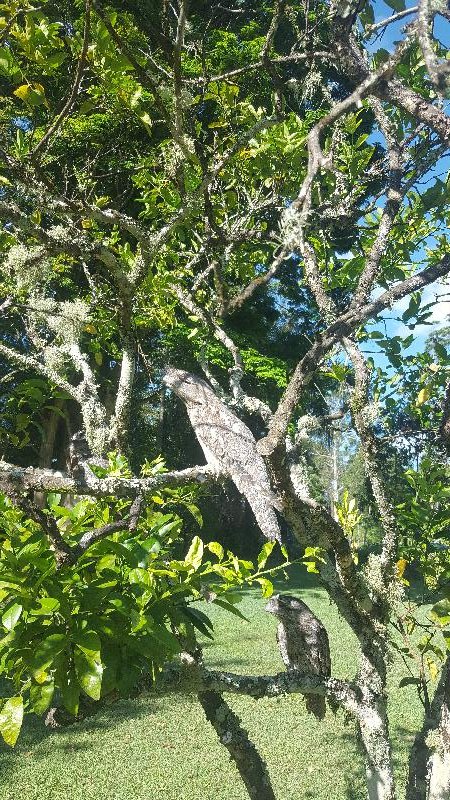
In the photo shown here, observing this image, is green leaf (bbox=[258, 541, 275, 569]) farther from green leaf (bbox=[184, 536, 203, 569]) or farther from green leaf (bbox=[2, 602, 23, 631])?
green leaf (bbox=[2, 602, 23, 631])

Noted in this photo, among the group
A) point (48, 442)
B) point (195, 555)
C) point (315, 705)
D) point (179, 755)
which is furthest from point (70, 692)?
point (48, 442)

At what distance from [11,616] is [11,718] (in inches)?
9.3

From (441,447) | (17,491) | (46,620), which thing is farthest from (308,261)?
(46,620)

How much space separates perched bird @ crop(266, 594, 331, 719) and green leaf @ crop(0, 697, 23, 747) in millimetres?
867

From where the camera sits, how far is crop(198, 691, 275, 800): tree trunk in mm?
2133

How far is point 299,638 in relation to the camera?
2.08 metres

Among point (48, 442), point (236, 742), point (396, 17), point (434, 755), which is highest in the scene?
point (48, 442)

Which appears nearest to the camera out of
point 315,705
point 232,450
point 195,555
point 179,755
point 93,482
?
point 195,555

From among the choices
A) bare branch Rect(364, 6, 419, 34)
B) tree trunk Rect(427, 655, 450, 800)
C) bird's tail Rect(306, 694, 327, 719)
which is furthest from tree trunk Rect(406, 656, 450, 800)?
bare branch Rect(364, 6, 419, 34)

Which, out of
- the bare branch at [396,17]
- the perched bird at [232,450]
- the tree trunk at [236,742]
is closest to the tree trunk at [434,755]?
the tree trunk at [236,742]

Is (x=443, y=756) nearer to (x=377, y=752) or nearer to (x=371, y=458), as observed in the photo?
(x=377, y=752)

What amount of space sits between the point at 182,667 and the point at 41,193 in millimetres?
1593

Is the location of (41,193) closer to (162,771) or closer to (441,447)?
(441,447)

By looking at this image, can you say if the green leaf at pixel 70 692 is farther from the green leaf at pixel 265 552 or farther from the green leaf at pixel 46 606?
the green leaf at pixel 265 552
